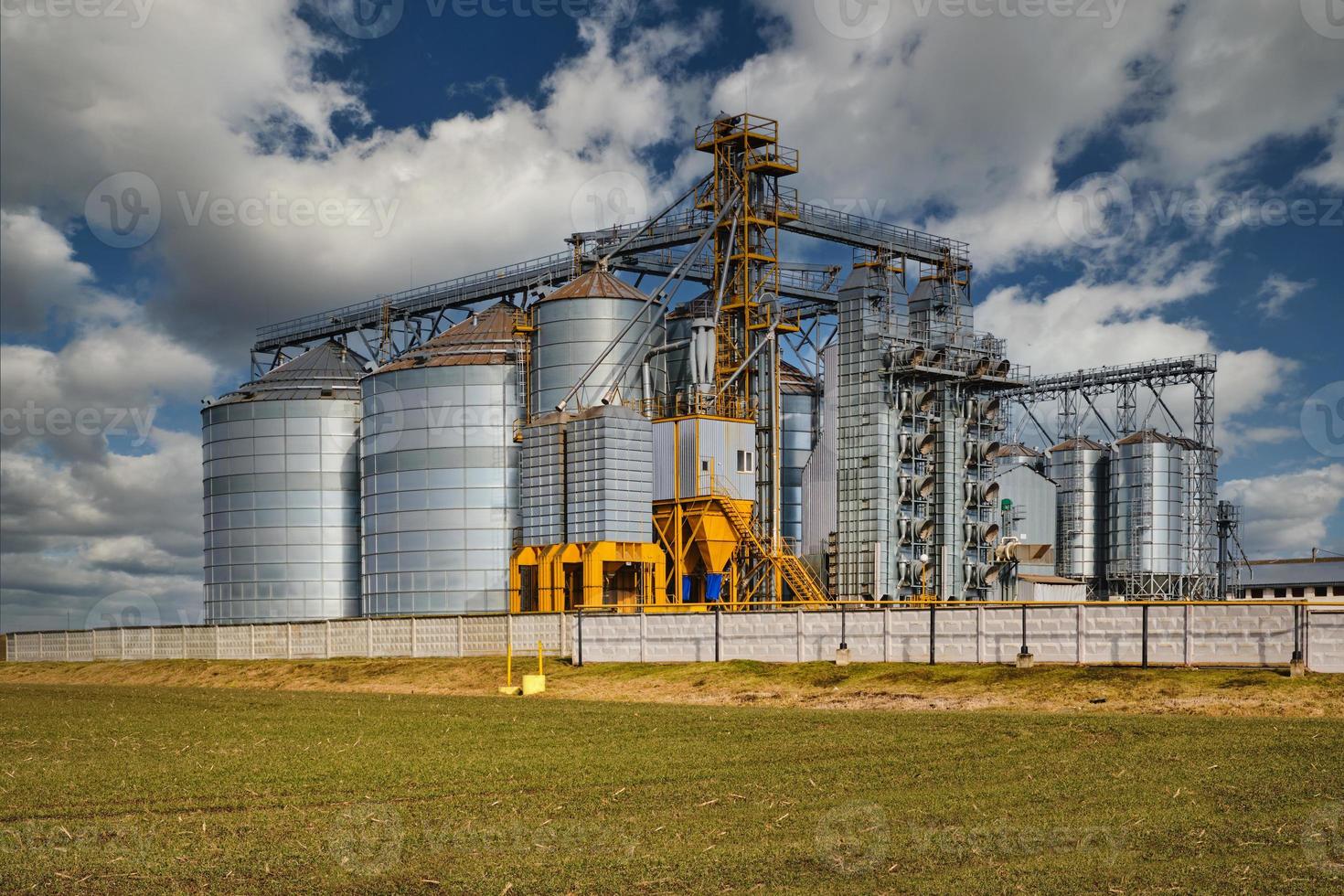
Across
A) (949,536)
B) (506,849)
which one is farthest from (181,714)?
(949,536)

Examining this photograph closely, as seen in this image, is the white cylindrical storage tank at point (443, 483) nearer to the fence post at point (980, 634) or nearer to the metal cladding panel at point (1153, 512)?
the fence post at point (980, 634)

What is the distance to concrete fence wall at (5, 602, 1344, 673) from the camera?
99.5 ft

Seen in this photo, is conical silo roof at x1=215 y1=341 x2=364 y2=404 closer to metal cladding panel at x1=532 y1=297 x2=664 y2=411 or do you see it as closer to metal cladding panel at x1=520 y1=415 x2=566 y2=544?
metal cladding panel at x1=532 y1=297 x2=664 y2=411

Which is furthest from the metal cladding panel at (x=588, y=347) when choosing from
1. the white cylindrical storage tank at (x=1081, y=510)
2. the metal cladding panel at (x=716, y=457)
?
the white cylindrical storage tank at (x=1081, y=510)

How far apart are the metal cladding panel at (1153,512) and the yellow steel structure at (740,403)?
1121 inches

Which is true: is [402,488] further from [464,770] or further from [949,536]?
[464,770]

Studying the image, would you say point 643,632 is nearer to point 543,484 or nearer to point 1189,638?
point 1189,638

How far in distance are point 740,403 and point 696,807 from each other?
49.1m

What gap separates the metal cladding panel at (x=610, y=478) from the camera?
58.1 meters

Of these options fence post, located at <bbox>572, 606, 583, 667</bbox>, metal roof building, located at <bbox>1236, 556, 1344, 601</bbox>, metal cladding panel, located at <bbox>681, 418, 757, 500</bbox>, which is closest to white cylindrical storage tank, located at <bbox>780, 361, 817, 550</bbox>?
metal cladding panel, located at <bbox>681, 418, 757, 500</bbox>

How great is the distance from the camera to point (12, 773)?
18.7 meters

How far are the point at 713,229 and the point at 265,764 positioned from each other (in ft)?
160

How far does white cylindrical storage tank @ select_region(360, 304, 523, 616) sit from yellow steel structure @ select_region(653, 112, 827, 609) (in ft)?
30.0

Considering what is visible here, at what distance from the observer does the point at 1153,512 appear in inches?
3250
